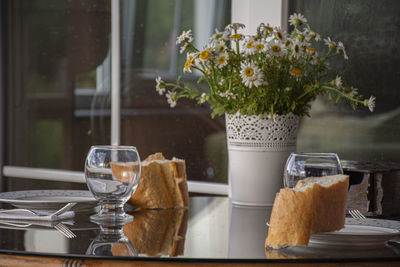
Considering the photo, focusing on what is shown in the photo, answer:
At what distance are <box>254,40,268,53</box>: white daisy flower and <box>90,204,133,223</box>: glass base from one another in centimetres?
51

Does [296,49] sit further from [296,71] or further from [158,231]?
[158,231]

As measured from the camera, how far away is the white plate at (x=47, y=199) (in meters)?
1.29

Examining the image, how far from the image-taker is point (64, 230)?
42.9 inches

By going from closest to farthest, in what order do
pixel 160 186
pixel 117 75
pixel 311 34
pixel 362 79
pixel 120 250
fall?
pixel 120 250 → pixel 160 186 → pixel 311 34 → pixel 362 79 → pixel 117 75

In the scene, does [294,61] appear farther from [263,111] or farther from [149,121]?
[149,121]

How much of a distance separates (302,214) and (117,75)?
2.05 m

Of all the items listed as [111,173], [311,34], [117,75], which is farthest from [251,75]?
[117,75]

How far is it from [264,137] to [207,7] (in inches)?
48.8

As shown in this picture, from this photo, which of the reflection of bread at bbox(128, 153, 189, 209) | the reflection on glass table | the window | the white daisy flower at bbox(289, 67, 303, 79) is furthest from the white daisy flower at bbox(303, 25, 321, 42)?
the window

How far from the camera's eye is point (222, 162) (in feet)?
8.55


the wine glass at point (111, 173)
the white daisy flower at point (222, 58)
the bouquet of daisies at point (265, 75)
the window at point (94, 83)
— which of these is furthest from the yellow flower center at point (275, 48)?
the window at point (94, 83)

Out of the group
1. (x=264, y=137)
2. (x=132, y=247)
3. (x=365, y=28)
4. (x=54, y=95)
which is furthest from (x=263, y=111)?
(x=54, y=95)

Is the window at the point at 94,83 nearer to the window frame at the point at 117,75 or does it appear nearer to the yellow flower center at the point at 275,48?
the window frame at the point at 117,75

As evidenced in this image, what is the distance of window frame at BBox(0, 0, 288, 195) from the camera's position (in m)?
2.28
